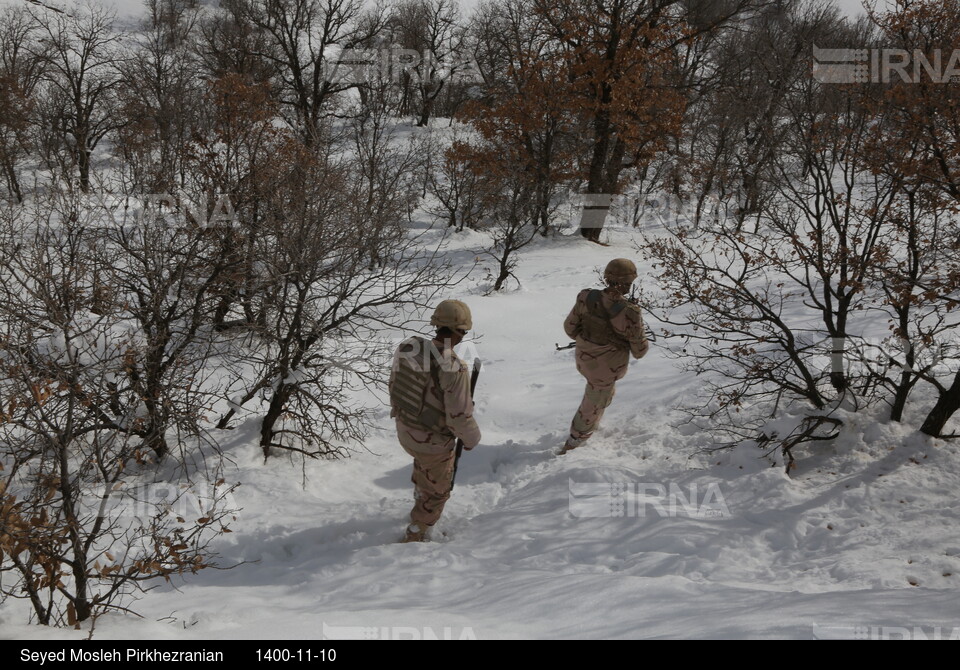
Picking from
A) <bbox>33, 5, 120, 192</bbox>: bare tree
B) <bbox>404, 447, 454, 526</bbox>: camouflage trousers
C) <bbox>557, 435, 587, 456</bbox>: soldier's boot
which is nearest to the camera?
<bbox>404, 447, 454, 526</bbox>: camouflage trousers

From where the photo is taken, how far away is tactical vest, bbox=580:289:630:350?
5449 millimetres

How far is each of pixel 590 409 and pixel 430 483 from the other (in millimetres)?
2036

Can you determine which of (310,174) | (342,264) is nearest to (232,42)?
(310,174)

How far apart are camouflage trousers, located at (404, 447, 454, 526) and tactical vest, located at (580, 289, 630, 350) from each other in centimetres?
193

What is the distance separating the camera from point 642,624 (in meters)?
2.81

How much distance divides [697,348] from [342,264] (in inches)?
209

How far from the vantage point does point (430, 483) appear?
432cm

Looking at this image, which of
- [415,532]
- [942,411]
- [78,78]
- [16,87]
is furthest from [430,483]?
[78,78]

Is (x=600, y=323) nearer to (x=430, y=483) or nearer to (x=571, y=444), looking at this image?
(x=571, y=444)

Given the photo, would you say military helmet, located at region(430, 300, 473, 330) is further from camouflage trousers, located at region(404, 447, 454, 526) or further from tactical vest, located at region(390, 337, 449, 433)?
camouflage trousers, located at region(404, 447, 454, 526)

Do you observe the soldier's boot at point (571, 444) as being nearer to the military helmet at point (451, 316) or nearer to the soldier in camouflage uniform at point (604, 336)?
the soldier in camouflage uniform at point (604, 336)

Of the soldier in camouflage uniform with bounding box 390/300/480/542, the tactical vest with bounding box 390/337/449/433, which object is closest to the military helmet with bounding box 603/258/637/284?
the soldier in camouflage uniform with bounding box 390/300/480/542

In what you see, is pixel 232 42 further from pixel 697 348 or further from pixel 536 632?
pixel 536 632
